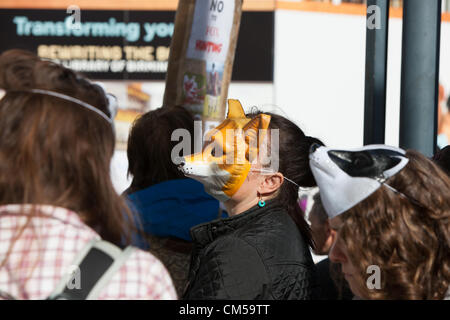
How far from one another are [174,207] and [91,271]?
1.34 metres

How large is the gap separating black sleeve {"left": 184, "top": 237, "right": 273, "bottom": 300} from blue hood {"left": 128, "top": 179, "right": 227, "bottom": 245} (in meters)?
0.52

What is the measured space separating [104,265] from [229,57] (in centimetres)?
270

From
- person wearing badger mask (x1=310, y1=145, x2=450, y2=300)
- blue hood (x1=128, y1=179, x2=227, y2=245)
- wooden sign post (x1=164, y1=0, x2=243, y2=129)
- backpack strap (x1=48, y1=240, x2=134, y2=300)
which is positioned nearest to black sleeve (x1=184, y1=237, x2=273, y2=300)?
person wearing badger mask (x1=310, y1=145, x2=450, y2=300)

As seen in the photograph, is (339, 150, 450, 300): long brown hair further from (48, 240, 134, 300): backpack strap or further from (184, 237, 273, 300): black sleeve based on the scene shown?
(48, 240, 134, 300): backpack strap

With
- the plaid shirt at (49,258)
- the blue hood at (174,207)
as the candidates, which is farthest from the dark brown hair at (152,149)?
the plaid shirt at (49,258)

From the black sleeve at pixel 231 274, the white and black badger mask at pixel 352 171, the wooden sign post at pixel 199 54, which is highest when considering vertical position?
the wooden sign post at pixel 199 54

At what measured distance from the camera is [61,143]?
1567 mm

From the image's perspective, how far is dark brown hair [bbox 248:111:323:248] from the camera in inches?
104

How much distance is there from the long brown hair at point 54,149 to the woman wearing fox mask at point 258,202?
69 cm

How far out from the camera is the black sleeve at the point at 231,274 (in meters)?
2.11

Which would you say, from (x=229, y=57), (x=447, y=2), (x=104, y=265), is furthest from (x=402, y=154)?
(x=447, y=2)

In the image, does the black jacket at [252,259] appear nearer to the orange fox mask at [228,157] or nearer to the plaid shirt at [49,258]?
the orange fox mask at [228,157]

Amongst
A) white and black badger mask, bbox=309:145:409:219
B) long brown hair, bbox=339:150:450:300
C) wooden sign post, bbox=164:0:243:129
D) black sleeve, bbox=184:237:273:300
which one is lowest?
black sleeve, bbox=184:237:273:300
